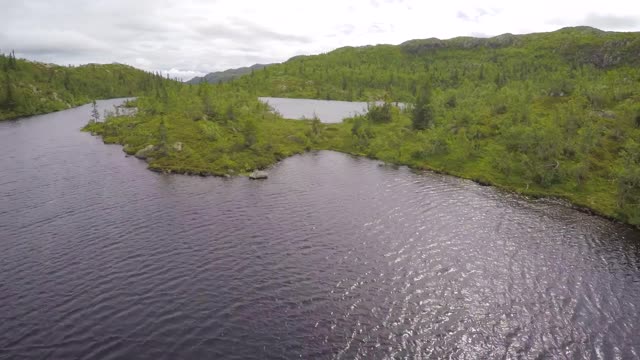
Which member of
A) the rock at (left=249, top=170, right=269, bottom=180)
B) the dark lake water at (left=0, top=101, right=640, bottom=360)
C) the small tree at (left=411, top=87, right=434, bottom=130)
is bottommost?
the dark lake water at (left=0, top=101, right=640, bottom=360)

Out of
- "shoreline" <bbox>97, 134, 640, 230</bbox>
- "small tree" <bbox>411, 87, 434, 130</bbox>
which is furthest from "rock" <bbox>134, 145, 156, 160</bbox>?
"small tree" <bbox>411, 87, 434, 130</bbox>

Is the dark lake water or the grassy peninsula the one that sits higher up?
the grassy peninsula

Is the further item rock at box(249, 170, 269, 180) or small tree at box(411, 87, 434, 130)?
small tree at box(411, 87, 434, 130)

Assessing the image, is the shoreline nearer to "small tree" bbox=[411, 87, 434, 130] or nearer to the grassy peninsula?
the grassy peninsula

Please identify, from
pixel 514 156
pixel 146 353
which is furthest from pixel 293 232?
pixel 514 156

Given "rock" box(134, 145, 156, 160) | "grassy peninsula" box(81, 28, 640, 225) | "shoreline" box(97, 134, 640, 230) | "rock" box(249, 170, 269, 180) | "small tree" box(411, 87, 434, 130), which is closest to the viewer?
"shoreline" box(97, 134, 640, 230)

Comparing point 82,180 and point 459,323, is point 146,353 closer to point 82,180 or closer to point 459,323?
point 459,323
